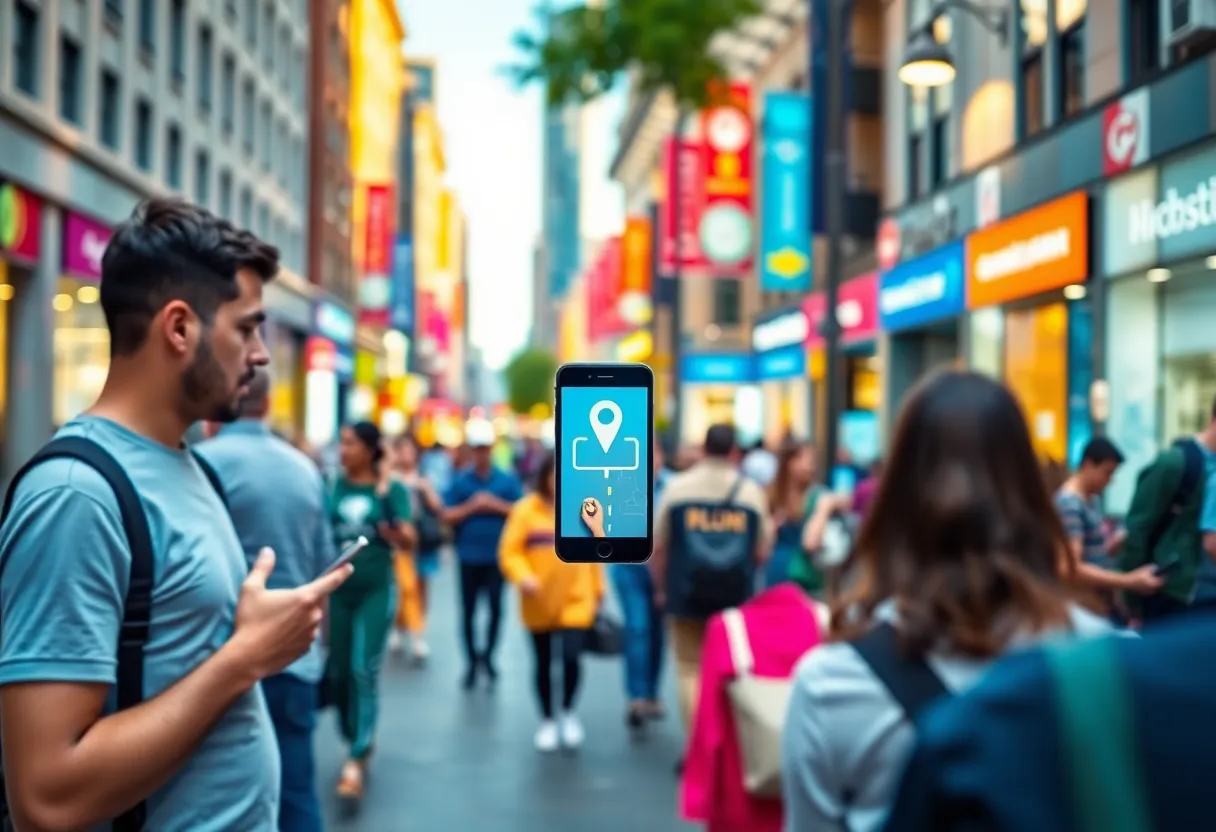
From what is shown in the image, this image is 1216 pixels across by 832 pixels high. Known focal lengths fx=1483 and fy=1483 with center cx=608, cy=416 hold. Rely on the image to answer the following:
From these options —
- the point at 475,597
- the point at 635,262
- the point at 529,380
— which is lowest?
the point at 475,597

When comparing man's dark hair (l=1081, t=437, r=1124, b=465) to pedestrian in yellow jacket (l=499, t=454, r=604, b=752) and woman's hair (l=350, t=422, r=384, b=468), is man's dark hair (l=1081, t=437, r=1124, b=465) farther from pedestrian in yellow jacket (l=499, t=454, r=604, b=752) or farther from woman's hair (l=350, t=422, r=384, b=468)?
woman's hair (l=350, t=422, r=384, b=468)

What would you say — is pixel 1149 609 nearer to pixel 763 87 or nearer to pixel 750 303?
pixel 763 87

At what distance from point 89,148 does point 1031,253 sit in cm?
1532

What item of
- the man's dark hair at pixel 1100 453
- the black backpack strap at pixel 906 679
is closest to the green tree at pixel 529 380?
the man's dark hair at pixel 1100 453

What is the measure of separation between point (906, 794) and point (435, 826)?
702cm

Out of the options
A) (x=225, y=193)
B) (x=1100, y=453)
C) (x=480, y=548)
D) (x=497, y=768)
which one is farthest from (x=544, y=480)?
(x=225, y=193)

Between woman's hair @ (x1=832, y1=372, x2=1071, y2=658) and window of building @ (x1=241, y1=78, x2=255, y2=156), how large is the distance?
1534 inches

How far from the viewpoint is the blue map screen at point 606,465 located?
1.21m

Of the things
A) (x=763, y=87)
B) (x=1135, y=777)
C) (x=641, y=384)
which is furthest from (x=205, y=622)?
(x=763, y=87)

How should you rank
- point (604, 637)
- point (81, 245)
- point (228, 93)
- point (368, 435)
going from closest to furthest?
point (368, 435)
point (604, 637)
point (81, 245)
point (228, 93)

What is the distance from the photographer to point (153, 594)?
7.84 ft

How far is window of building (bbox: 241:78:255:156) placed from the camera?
39562mm

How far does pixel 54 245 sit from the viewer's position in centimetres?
2273

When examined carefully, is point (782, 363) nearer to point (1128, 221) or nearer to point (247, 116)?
point (1128, 221)
